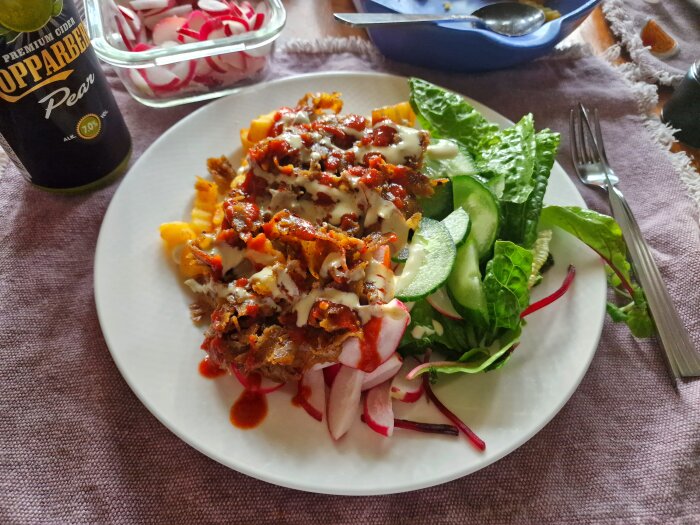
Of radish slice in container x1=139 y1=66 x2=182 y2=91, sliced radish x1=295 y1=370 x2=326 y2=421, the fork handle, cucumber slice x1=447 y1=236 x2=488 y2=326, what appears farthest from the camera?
radish slice in container x1=139 y1=66 x2=182 y2=91

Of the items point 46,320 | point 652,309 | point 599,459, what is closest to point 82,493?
point 46,320

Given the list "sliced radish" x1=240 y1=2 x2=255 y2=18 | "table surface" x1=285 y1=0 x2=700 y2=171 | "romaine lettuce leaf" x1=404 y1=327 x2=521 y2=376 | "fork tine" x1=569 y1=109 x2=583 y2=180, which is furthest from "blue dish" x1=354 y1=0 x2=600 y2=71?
"romaine lettuce leaf" x1=404 y1=327 x2=521 y2=376

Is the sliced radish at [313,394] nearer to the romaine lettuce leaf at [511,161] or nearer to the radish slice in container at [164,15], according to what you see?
the romaine lettuce leaf at [511,161]

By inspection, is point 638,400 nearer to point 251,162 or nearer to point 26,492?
point 251,162

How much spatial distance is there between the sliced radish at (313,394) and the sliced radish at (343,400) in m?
0.02

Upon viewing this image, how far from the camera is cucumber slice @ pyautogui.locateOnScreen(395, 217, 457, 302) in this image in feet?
5.10

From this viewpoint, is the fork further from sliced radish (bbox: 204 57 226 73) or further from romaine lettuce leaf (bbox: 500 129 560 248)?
sliced radish (bbox: 204 57 226 73)

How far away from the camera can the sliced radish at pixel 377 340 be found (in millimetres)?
1480

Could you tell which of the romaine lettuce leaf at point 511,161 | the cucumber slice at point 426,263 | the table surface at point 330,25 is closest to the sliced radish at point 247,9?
the table surface at point 330,25

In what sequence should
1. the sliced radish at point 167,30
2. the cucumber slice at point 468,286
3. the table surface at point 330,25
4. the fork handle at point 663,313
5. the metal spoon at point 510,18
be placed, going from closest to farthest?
the cucumber slice at point 468,286 → the fork handle at point 663,313 → the sliced radish at point 167,30 → the metal spoon at point 510,18 → the table surface at point 330,25

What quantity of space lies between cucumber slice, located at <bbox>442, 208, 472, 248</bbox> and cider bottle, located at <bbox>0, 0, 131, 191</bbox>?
1.22m

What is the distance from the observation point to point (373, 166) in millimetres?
1788

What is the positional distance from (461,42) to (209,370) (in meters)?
1.67

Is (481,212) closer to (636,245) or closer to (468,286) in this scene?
(468,286)
